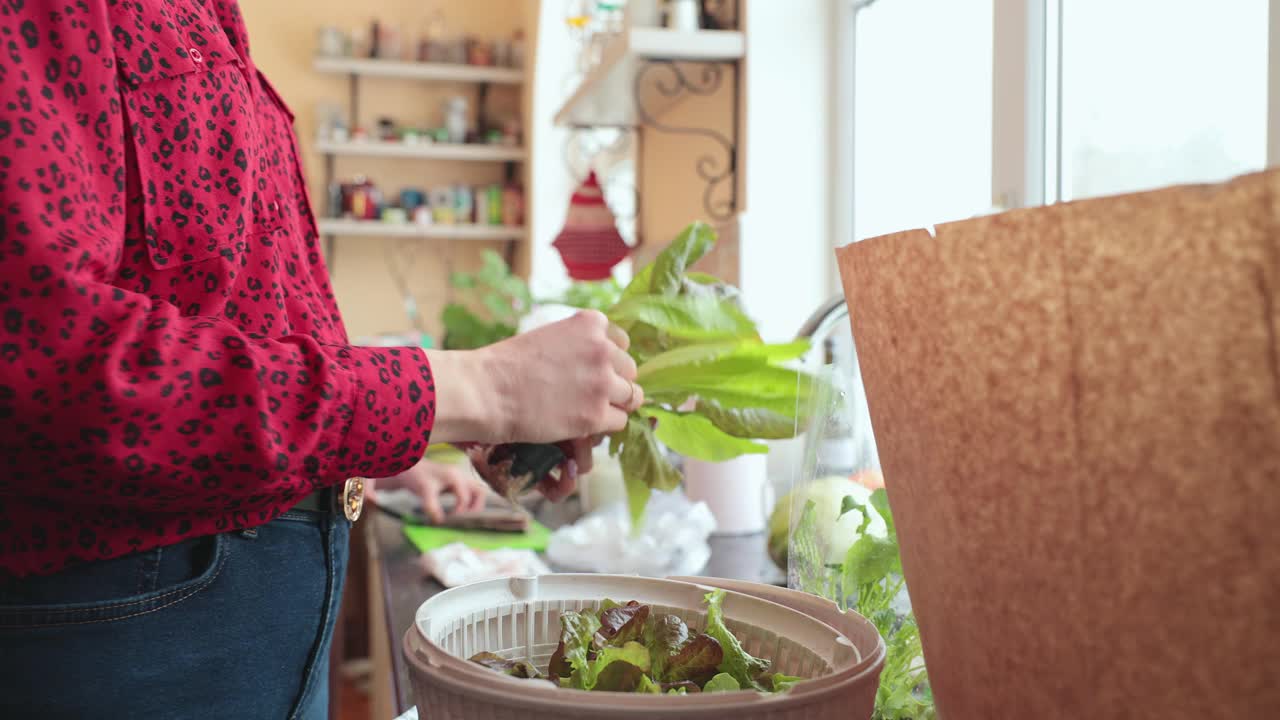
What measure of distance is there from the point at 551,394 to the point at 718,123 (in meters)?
1.66

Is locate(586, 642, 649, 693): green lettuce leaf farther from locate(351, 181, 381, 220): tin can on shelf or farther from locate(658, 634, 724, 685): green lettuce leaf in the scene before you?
locate(351, 181, 381, 220): tin can on shelf

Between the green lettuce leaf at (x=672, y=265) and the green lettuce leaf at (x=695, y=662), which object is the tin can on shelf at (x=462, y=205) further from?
the green lettuce leaf at (x=695, y=662)

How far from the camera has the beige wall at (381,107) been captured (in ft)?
16.3

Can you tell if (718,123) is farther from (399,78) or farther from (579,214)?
(399,78)

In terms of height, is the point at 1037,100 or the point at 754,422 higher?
the point at 1037,100

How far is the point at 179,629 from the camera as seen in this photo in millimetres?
680

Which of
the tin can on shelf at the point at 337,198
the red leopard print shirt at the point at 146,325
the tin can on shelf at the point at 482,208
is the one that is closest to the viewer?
the red leopard print shirt at the point at 146,325

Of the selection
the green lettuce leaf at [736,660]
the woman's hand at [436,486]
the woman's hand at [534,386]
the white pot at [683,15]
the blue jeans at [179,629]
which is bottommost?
the woman's hand at [436,486]

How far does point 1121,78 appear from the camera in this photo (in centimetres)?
131

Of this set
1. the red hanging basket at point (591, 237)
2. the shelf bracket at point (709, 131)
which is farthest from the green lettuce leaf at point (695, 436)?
the red hanging basket at point (591, 237)

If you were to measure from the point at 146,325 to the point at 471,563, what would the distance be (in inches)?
36.6

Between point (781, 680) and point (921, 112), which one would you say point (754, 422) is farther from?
point (921, 112)

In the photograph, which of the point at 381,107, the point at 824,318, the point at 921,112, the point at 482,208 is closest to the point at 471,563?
the point at 824,318

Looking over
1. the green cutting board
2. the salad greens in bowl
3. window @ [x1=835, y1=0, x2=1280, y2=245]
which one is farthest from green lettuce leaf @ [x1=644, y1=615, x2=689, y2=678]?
the green cutting board
